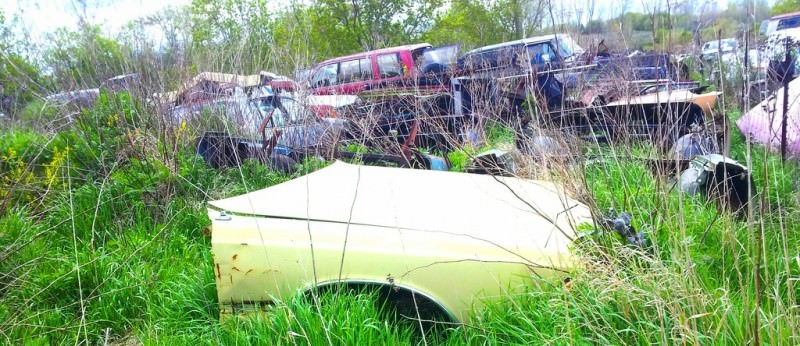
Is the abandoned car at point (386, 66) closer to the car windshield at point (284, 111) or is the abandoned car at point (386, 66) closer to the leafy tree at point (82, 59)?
the car windshield at point (284, 111)

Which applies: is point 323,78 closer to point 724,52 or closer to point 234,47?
point 234,47

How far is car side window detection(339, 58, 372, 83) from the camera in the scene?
9.12 meters

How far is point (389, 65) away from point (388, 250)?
7253mm

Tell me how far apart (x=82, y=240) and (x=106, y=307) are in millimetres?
1297

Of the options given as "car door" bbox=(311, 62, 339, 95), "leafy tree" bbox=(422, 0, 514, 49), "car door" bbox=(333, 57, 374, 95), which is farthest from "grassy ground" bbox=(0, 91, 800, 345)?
"leafy tree" bbox=(422, 0, 514, 49)

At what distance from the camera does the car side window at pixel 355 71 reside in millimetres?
9117

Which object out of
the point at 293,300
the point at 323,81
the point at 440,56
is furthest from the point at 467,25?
the point at 293,300

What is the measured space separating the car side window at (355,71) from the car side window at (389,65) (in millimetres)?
221

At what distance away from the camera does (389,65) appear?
945cm

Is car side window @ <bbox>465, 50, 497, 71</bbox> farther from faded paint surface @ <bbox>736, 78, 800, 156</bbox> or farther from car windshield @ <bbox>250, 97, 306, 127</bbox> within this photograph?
faded paint surface @ <bbox>736, 78, 800, 156</bbox>

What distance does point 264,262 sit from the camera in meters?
2.65

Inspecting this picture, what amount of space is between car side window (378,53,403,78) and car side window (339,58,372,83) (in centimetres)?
22

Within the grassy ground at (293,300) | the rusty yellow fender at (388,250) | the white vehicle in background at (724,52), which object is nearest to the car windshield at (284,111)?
the grassy ground at (293,300)

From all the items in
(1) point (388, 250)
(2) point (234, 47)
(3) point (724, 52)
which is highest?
(2) point (234, 47)
